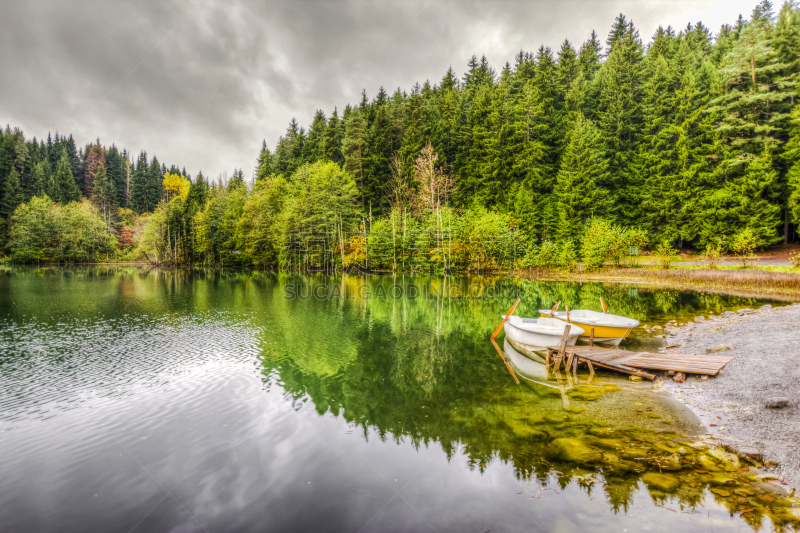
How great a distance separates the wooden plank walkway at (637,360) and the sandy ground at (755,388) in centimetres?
28

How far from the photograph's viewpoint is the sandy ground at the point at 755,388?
677 centimetres

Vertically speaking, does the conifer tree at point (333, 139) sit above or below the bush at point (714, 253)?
above

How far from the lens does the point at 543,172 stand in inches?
2056

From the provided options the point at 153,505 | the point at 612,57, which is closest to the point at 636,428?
the point at 153,505

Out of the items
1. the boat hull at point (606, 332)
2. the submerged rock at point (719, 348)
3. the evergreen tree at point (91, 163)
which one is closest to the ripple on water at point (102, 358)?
the boat hull at point (606, 332)

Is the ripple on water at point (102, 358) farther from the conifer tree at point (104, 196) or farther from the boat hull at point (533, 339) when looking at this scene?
the conifer tree at point (104, 196)

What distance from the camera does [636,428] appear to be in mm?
7855

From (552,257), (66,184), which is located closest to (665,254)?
(552,257)

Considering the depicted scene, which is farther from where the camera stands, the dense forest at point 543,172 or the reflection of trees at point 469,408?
the dense forest at point 543,172

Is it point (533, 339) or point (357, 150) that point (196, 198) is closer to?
point (357, 150)

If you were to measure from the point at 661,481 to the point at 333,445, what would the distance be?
5687 millimetres

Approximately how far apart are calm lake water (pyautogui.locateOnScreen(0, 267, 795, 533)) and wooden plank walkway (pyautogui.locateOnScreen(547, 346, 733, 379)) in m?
0.47

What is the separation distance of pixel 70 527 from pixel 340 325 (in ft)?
47.2

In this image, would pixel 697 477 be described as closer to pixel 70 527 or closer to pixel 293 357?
pixel 70 527
